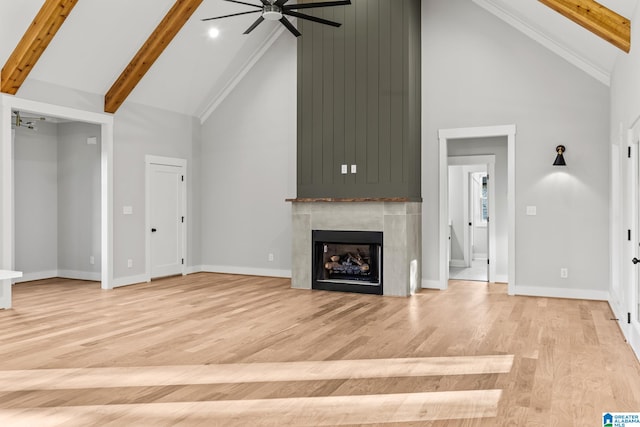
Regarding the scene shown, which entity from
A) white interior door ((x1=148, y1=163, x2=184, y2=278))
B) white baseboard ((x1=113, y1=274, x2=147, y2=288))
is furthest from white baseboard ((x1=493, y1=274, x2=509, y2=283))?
white baseboard ((x1=113, y1=274, x2=147, y2=288))

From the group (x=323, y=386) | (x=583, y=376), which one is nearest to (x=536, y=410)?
(x=583, y=376)

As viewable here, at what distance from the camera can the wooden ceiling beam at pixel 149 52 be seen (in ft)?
23.3

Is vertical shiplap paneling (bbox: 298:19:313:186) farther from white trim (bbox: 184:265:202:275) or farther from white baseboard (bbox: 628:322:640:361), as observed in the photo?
white baseboard (bbox: 628:322:640:361)

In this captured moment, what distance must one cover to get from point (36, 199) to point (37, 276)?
1324 mm

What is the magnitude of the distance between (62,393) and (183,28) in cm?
589

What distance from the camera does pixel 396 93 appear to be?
275 inches

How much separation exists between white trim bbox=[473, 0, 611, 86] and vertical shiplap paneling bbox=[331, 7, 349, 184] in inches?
78.5

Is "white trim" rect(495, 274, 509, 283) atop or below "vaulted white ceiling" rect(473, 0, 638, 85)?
below

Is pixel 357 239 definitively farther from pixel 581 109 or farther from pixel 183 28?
pixel 183 28

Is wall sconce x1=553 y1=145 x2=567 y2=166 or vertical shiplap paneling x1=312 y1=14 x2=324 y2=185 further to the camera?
vertical shiplap paneling x1=312 y1=14 x2=324 y2=185

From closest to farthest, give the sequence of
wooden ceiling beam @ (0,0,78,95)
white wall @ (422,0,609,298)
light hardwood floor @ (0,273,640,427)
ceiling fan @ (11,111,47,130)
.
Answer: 1. light hardwood floor @ (0,273,640,427)
2. wooden ceiling beam @ (0,0,78,95)
3. white wall @ (422,0,609,298)
4. ceiling fan @ (11,111,47,130)

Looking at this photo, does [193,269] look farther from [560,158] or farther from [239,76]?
[560,158]

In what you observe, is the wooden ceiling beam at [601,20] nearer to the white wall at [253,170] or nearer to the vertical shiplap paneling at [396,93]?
the vertical shiplap paneling at [396,93]

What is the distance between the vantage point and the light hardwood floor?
9.66 ft
